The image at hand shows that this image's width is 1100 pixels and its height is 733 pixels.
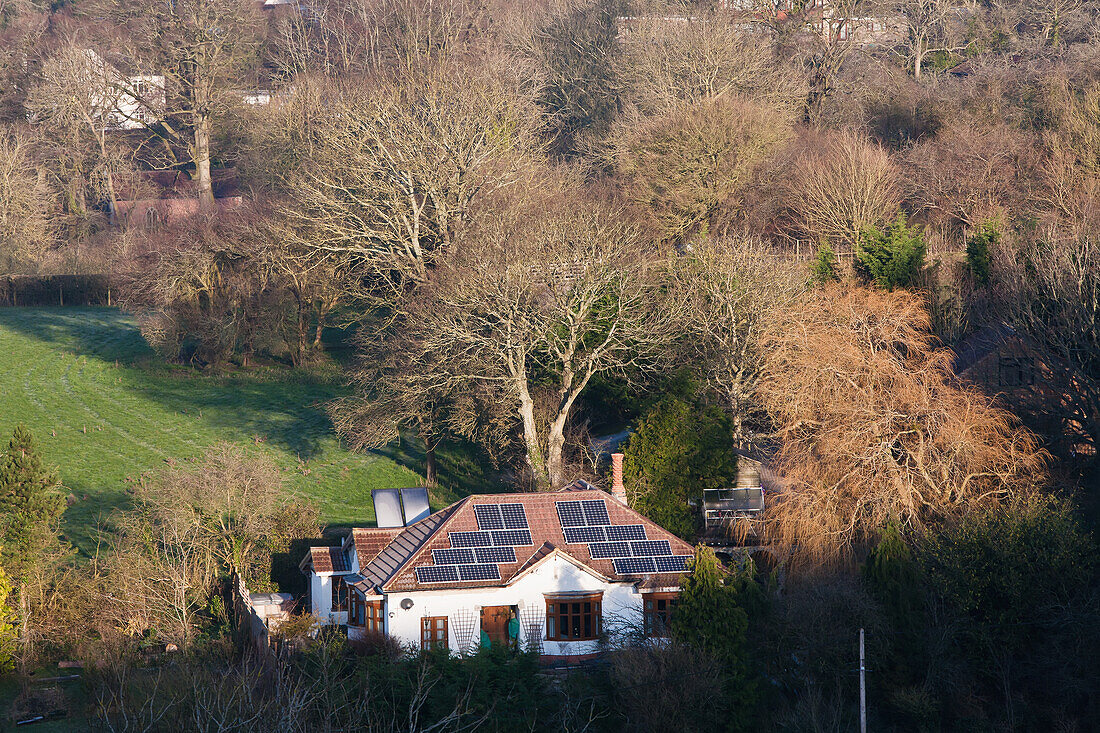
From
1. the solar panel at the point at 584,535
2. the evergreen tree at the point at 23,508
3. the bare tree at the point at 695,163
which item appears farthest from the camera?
the bare tree at the point at 695,163

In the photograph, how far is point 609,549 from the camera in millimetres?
30750

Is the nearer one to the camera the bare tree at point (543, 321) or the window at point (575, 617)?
the window at point (575, 617)

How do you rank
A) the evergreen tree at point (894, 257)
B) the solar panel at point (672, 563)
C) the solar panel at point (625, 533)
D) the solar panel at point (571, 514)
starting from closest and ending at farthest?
1. the solar panel at point (672, 563)
2. the solar panel at point (625, 533)
3. the solar panel at point (571, 514)
4. the evergreen tree at point (894, 257)

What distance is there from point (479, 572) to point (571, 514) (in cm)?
332

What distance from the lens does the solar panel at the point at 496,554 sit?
3011 cm

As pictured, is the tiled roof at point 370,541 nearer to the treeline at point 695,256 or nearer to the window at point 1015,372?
the treeline at point 695,256

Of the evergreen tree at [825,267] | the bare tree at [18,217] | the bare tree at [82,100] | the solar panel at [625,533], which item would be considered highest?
the bare tree at [82,100]

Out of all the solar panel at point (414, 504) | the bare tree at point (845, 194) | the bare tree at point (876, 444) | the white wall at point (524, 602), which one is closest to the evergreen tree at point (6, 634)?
the white wall at point (524, 602)

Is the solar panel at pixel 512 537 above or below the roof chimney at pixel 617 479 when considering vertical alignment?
below

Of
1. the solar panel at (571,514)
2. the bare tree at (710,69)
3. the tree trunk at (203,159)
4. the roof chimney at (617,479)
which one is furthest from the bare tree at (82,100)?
the solar panel at (571,514)

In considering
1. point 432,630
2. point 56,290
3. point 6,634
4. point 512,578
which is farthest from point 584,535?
point 56,290

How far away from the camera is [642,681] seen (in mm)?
24359

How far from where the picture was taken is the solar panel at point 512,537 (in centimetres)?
3059

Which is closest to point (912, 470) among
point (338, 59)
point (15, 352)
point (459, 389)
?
point (459, 389)
